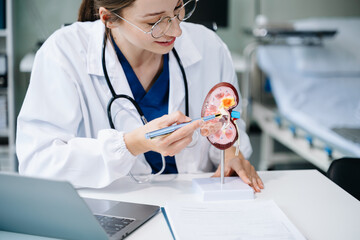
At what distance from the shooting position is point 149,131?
1.01m

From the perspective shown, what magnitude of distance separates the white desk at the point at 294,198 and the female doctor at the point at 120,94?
4cm

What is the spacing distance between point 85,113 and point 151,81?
24 cm

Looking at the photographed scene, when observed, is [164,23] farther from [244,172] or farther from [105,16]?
[244,172]

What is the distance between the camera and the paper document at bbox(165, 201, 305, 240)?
833mm

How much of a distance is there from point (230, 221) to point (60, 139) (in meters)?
0.50

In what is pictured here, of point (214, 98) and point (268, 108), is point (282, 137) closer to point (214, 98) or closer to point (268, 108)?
point (268, 108)

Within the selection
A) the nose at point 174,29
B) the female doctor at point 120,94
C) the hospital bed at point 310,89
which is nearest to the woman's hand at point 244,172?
the female doctor at point 120,94

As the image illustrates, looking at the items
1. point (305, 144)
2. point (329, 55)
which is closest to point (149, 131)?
point (305, 144)

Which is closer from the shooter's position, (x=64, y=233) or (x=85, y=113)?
(x=64, y=233)

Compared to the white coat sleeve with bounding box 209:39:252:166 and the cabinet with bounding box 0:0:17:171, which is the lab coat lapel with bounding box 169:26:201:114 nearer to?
the white coat sleeve with bounding box 209:39:252:166

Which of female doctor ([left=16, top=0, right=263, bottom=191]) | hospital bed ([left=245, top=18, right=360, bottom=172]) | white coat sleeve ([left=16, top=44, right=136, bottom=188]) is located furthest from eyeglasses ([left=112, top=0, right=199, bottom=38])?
hospital bed ([left=245, top=18, right=360, bottom=172])

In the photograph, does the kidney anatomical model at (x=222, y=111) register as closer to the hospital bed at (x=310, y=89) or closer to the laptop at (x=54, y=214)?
the laptop at (x=54, y=214)

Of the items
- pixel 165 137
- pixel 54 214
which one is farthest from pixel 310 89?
pixel 54 214

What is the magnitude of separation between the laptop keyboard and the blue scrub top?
44 centimetres
